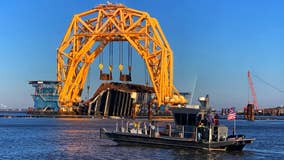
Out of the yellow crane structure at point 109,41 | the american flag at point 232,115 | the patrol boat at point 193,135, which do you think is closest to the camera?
the patrol boat at point 193,135

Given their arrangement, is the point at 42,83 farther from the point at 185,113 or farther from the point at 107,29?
the point at 185,113

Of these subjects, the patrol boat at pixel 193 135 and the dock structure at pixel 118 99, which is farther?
the dock structure at pixel 118 99

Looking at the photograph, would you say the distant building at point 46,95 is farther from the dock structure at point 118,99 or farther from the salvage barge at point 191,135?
the salvage barge at point 191,135

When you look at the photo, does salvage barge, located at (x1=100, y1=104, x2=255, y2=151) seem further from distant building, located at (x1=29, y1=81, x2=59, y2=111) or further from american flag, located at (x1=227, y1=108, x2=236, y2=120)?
distant building, located at (x1=29, y1=81, x2=59, y2=111)

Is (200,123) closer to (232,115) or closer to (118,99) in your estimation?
(232,115)

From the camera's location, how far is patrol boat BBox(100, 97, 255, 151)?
2061 inches

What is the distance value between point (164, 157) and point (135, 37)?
323ft

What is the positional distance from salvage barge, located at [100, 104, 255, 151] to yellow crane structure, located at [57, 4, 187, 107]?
86252 millimetres

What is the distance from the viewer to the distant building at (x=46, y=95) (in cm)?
17825

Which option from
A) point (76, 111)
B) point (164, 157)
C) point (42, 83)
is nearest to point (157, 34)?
point (76, 111)

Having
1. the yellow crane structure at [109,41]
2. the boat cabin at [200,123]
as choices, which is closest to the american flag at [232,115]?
the boat cabin at [200,123]

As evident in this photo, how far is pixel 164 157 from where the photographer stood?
48000 millimetres

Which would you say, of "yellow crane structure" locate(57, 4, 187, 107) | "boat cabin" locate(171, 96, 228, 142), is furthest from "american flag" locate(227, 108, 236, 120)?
"yellow crane structure" locate(57, 4, 187, 107)

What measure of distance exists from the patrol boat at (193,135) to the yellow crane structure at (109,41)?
8649cm
